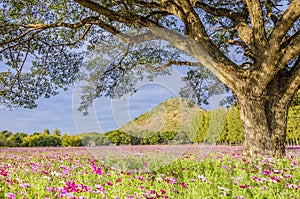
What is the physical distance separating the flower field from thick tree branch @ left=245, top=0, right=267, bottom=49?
12.8ft

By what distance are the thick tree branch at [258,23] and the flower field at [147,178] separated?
3.89m

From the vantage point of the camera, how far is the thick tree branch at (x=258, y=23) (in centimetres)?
932

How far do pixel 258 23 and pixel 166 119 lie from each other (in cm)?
531

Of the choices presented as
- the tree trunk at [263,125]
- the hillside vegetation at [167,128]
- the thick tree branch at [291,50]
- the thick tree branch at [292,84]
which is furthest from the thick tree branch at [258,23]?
the hillside vegetation at [167,128]

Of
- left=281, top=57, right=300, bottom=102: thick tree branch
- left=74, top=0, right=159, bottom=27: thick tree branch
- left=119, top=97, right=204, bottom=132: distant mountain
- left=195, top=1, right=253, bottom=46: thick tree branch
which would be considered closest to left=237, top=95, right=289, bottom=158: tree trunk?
left=281, top=57, right=300, bottom=102: thick tree branch

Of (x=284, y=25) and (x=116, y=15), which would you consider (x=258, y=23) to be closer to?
(x=284, y=25)

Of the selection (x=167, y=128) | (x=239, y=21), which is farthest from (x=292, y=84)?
(x=167, y=128)

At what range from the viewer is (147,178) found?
17.5 feet

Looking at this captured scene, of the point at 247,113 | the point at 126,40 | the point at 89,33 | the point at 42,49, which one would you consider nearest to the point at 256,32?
the point at 247,113

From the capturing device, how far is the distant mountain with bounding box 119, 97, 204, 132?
20.0 feet

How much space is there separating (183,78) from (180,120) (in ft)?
4.39

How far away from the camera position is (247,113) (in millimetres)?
9172

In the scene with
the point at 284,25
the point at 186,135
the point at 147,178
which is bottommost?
the point at 147,178

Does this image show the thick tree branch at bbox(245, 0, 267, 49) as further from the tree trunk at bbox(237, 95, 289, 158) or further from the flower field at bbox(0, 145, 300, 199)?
the flower field at bbox(0, 145, 300, 199)
